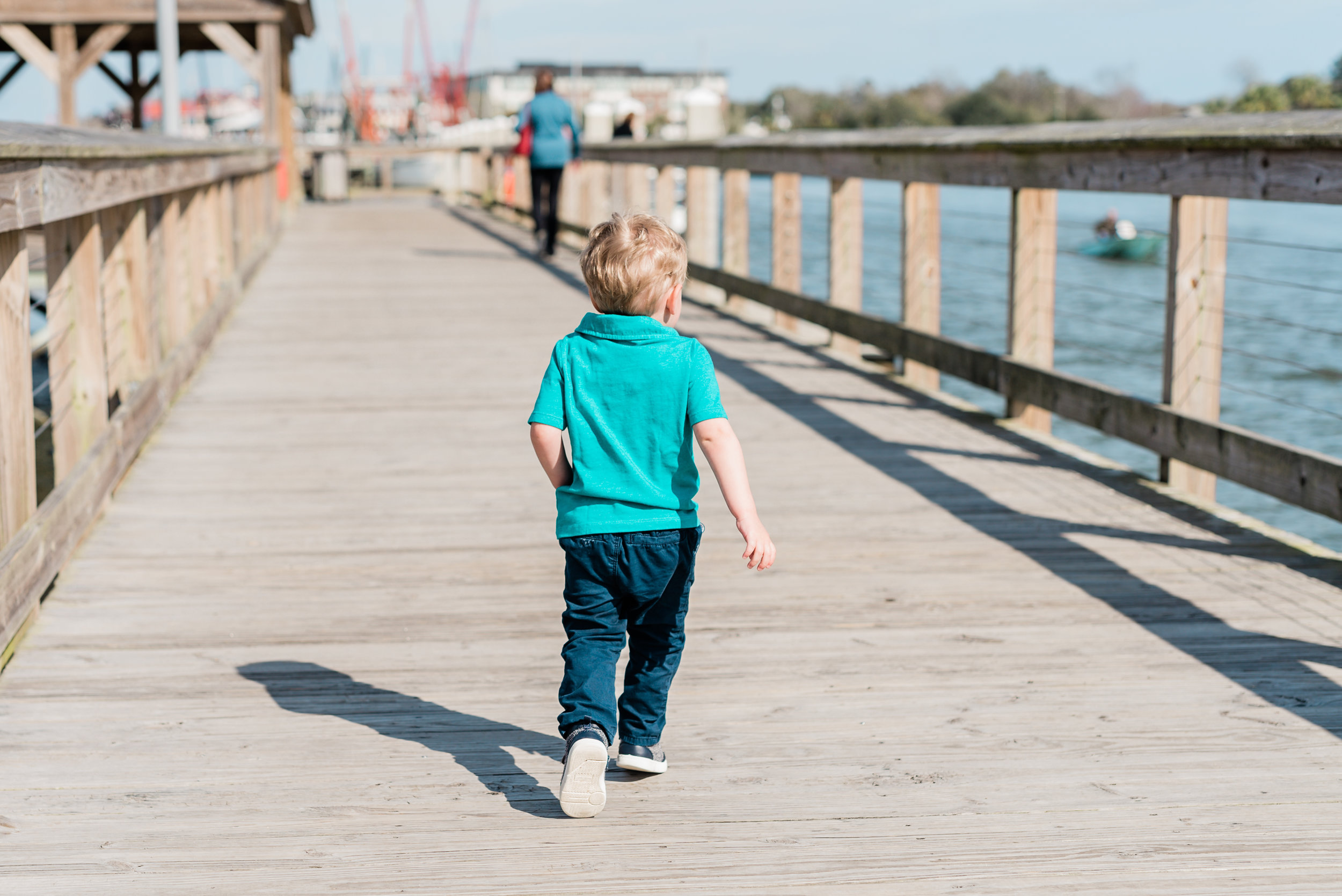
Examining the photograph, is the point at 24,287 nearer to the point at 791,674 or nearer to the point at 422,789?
the point at 422,789

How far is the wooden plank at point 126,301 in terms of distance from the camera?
→ 5633 millimetres

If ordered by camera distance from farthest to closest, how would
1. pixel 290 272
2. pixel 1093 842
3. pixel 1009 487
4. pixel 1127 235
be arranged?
1. pixel 1127 235
2. pixel 290 272
3. pixel 1009 487
4. pixel 1093 842

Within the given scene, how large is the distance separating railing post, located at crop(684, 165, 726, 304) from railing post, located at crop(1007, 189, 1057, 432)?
5171 millimetres

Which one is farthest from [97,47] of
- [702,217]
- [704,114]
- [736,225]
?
[736,225]

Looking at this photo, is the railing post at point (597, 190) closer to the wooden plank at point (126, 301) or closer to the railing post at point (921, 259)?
the railing post at point (921, 259)

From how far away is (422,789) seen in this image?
2730 millimetres

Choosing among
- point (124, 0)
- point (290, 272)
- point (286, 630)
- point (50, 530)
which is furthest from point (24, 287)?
point (124, 0)

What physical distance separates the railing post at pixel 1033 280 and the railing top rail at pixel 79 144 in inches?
129

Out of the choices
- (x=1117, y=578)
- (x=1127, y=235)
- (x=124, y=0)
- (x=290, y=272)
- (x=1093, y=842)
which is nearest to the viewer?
(x=1093, y=842)

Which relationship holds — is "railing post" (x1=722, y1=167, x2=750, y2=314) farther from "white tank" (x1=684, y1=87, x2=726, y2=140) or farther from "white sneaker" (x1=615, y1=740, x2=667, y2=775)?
"white sneaker" (x1=615, y1=740, x2=667, y2=775)

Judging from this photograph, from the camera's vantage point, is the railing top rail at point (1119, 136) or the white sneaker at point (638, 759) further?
the railing top rail at point (1119, 136)

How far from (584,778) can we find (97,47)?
765 inches

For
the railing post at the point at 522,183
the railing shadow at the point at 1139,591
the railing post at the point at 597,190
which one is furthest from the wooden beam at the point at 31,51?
the railing shadow at the point at 1139,591

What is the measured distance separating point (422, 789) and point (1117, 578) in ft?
7.02
